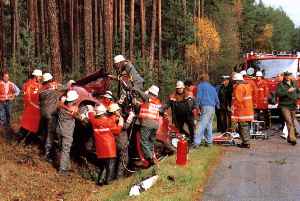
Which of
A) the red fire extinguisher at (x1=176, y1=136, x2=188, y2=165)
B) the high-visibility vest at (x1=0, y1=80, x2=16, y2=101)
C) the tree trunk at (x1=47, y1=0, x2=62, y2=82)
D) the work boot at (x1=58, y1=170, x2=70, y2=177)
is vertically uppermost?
the tree trunk at (x1=47, y1=0, x2=62, y2=82)

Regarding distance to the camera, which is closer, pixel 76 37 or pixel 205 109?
pixel 205 109

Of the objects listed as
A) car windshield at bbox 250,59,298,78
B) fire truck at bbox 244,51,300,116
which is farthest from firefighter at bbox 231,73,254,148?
car windshield at bbox 250,59,298,78

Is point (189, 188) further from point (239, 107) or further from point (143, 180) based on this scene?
point (239, 107)

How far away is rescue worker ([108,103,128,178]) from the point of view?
12.5 m

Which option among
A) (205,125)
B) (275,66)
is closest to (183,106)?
(205,125)

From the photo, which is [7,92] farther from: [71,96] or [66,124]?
[71,96]

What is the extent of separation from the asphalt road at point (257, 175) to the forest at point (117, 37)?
8.58m

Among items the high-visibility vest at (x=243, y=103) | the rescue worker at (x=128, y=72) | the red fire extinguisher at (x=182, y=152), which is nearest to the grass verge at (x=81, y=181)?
the red fire extinguisher at (x=182, y=152)

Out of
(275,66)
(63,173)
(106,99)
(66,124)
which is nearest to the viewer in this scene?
(66,124)

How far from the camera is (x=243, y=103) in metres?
14.4

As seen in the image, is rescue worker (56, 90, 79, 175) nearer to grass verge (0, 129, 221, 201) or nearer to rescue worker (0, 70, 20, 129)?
grass verge (0, 129, 221, 201)

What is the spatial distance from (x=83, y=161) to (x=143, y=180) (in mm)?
3643

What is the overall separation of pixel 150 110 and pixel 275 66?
1027 cm

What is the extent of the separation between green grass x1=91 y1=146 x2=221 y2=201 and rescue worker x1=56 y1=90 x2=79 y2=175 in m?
1.24
